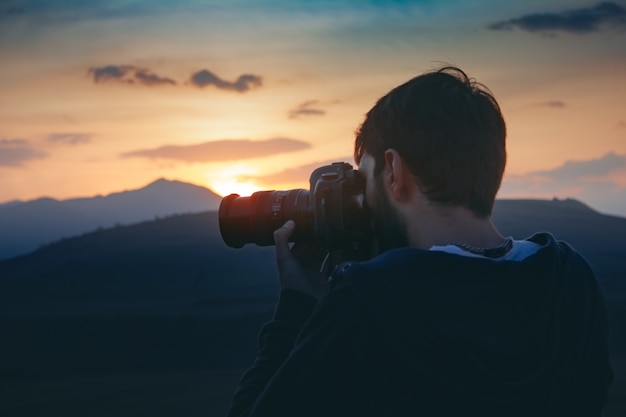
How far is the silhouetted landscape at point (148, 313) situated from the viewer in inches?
494

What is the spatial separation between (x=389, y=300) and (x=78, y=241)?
2967 cm

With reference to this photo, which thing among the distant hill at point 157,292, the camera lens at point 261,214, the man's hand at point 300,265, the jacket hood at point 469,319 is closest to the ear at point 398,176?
the jacket hood at point 469,319

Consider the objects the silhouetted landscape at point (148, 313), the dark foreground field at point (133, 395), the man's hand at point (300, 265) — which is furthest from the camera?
the silhouetted landscape at point (148, 313)

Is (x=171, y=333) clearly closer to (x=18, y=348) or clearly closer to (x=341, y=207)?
(x=18, y=348)

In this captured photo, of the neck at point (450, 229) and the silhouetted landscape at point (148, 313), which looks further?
the silhouetted landscape at point (148, 313)

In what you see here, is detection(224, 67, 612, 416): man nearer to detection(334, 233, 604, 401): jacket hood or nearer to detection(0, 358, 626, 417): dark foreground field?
detection(334, 233, 604, 401): jacket hood

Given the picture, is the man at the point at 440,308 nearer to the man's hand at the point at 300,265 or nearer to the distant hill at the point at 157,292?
the man's hand at the point at 300,265

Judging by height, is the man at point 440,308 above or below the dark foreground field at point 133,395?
above

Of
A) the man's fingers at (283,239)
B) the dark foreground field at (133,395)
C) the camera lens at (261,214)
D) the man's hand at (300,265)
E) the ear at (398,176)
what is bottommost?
the dark foreground field at (133,395)

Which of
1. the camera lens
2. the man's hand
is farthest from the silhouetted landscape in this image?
A: the man's hand

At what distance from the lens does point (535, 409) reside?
149cm

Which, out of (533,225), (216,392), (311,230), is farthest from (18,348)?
(533,225)

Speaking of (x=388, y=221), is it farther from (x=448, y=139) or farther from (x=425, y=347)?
(x=425, y=347)

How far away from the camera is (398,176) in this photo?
167cm
